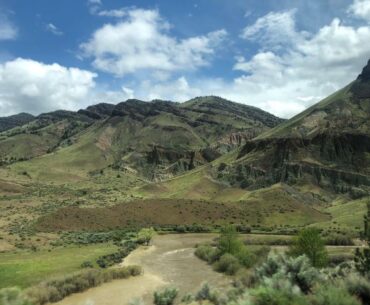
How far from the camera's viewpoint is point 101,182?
192 m

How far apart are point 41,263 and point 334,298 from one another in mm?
46828

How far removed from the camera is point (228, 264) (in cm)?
5675

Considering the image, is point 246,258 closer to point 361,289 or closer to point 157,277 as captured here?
point 157,277

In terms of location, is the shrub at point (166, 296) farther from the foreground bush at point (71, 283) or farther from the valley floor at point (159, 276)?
the foreground bush at point (71, 283)

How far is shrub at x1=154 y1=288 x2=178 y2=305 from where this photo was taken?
36062mm

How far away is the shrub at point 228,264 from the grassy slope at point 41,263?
16504 mm

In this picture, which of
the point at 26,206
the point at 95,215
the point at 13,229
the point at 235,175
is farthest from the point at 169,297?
the point at 235,175

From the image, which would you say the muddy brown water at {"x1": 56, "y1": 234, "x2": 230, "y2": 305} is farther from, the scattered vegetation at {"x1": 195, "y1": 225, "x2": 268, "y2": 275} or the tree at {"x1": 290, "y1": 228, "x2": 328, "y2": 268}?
the tree at {"x1": 290, "y1": 228, "x2": 328, "y2": 268}

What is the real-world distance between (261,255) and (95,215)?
5375 centimetres

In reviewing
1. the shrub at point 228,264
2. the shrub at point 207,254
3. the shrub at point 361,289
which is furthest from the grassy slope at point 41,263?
the shrub at point 361,289

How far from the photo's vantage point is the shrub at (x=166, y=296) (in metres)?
36.1

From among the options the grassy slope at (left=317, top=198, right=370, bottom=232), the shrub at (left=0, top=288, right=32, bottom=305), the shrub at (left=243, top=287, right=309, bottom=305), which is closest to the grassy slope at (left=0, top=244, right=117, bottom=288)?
the shrub at (left=0, top=288, right=32, bottom=305)

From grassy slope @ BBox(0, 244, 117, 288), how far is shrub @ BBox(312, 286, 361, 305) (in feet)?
119

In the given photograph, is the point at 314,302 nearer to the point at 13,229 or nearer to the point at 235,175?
the point at 13,229
